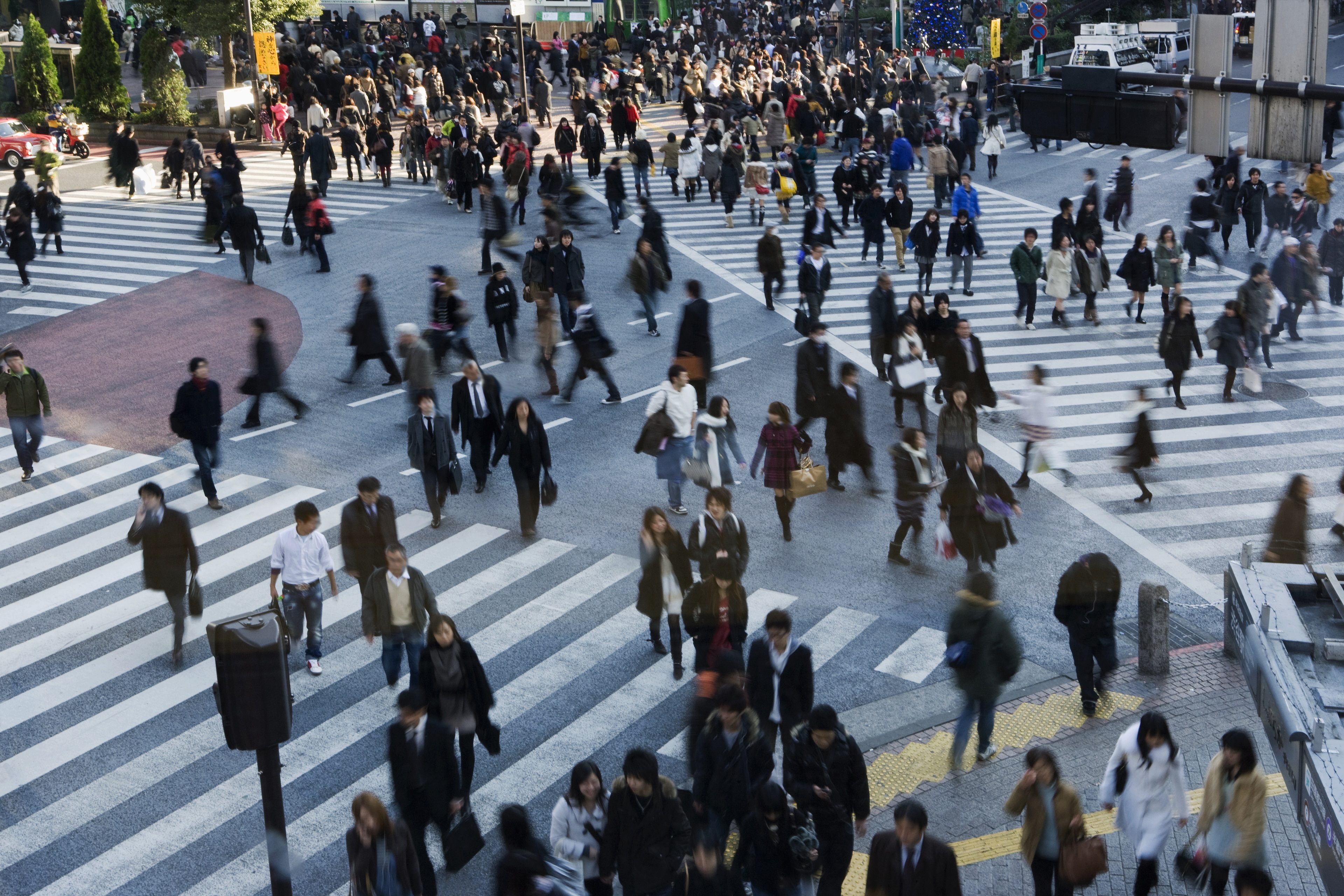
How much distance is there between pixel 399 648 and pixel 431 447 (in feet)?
11.6

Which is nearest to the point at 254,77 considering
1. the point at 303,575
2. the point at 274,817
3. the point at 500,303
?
the point at 500,303

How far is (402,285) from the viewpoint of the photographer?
81.2 ft

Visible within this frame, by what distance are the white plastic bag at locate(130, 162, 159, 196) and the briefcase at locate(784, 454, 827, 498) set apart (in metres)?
24.3

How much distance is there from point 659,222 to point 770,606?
11.4m

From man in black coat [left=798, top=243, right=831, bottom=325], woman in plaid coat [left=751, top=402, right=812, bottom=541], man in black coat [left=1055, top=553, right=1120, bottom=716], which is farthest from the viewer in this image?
man in black coat [left=798, top=243, right=831, bottom=325]

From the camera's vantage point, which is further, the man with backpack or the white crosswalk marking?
the white crosswalk marking

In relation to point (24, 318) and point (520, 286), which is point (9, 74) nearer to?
point (24, 318)

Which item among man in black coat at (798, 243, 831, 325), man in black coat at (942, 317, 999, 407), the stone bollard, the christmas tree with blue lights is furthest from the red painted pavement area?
the christmas tree with blue lights

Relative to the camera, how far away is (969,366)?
16.3 meters

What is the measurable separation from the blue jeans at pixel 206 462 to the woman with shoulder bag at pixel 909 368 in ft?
24.8

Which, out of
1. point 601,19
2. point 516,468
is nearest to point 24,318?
point 516,468

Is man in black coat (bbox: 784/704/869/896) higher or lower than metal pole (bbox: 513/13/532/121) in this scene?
lower

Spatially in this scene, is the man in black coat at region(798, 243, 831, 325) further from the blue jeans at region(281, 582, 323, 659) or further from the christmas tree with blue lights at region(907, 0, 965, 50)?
the christmas tree with blue lights at region(907, 0, 965, 50)

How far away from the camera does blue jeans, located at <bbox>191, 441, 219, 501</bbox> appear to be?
15.2 m
